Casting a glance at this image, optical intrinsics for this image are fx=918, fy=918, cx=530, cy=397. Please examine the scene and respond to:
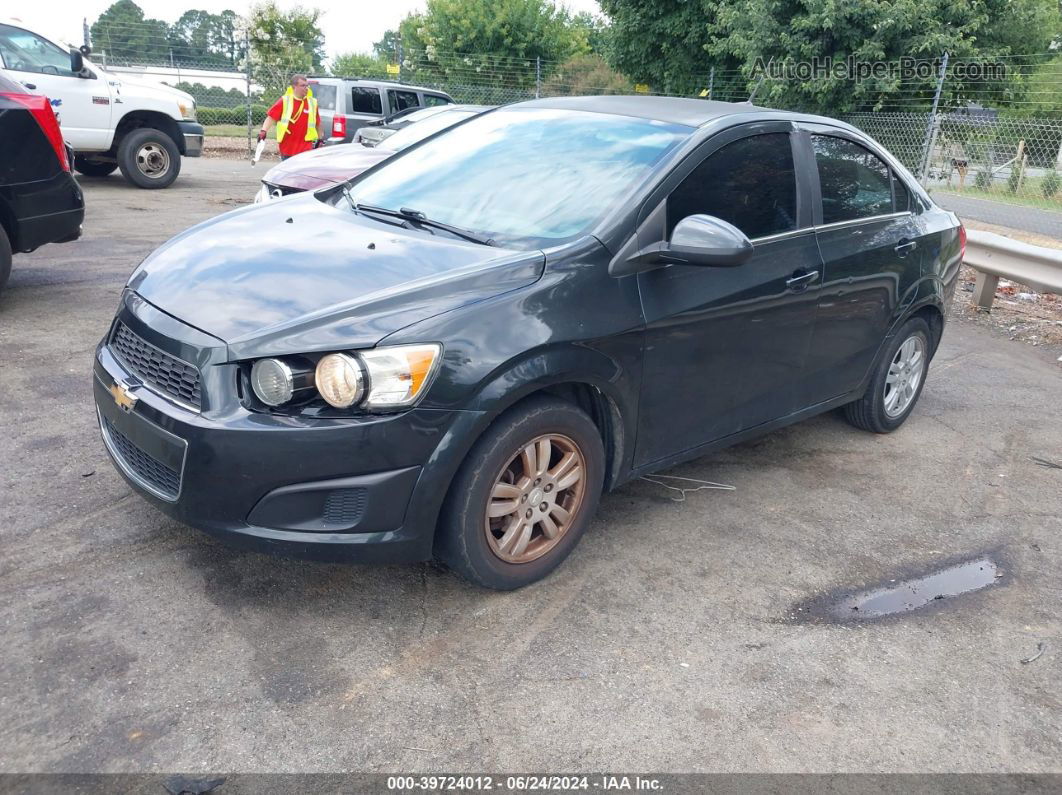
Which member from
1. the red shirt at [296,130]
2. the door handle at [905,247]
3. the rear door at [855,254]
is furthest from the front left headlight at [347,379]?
the red shirt at [296,130]

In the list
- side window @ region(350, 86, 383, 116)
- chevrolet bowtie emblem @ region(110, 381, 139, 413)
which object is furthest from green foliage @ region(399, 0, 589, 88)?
chevrolet bowtie emblem @ region(110, 381, 139, 413)

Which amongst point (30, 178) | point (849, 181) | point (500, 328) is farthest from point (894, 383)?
point (30, 178)

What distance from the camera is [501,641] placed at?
10.1ft

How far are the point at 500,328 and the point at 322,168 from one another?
5576mm

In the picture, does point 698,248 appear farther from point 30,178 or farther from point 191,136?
point 191,136

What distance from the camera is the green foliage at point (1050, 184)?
2091 centimetres

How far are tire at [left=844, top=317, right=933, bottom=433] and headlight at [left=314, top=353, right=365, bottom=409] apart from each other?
3228 mm

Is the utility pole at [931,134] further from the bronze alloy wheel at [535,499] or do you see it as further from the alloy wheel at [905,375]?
the bronze alloy wheel at [535,499]

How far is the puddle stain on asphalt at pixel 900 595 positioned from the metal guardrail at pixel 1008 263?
5086 millimetres

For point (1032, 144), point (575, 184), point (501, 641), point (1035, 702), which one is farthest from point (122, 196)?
point (1032, 144)

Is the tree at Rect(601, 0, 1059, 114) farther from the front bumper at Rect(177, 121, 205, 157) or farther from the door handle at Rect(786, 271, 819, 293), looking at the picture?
the door handle at Rect(786, 271, 819, 293)

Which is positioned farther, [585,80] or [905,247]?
[585,80]

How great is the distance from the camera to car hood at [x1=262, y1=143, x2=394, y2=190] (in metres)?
7.78

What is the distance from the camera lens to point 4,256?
6.18 m
